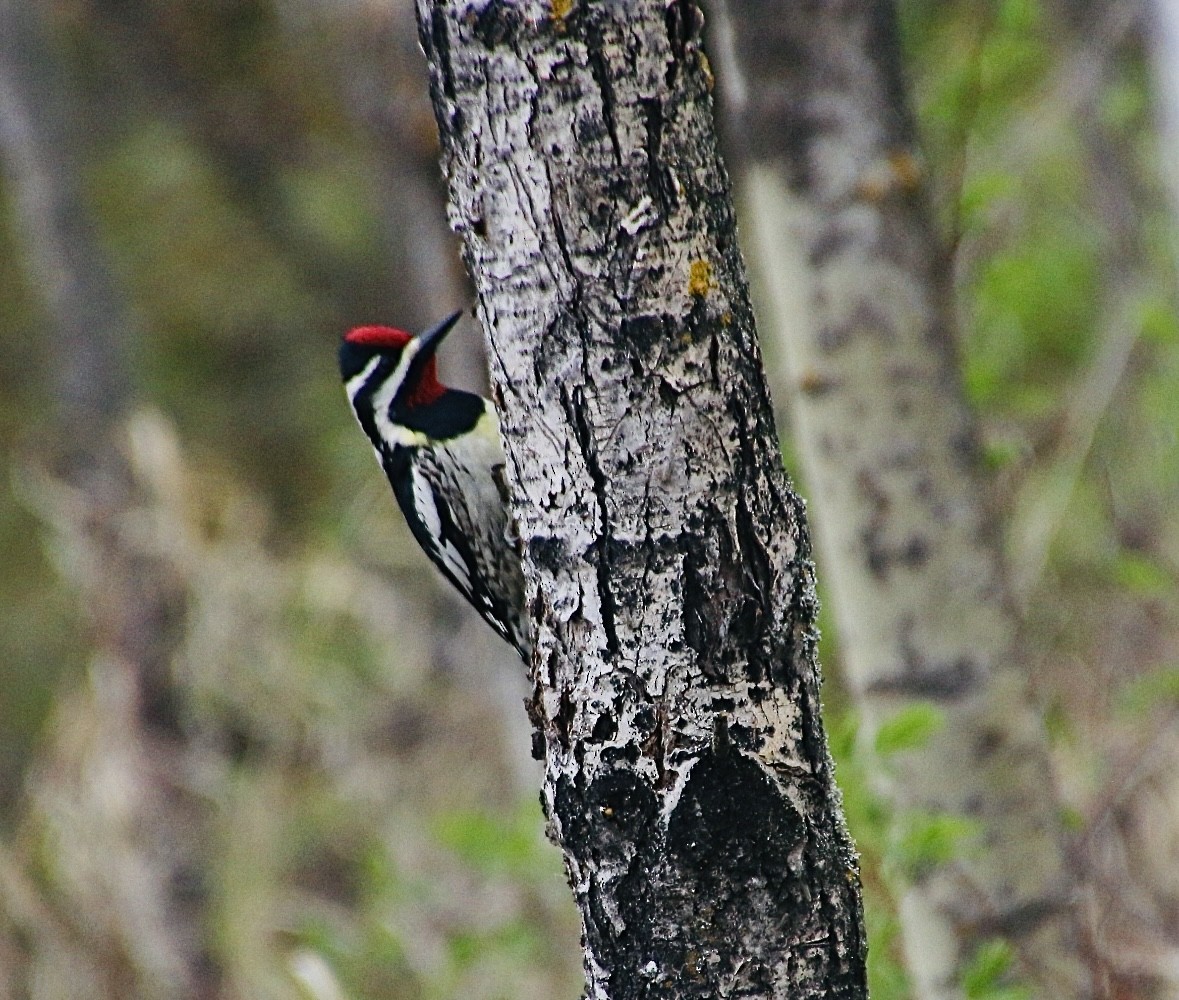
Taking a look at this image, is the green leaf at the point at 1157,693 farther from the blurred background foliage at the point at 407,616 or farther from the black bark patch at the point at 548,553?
the black bark patch at the point at 548,553

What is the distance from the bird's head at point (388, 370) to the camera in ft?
9.92

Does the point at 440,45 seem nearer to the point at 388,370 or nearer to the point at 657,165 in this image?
the point at 657,165

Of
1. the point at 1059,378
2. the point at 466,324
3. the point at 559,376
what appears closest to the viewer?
the point at 559,376

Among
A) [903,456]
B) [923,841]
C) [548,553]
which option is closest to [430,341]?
[903,456]

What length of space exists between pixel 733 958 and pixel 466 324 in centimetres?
281

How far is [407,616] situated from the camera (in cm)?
625

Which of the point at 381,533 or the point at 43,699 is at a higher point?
the point at 43,699

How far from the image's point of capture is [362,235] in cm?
992

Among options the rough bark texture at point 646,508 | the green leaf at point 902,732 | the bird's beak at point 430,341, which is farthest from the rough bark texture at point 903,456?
the rough bark texture at point 646,508

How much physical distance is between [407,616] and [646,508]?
16.3 feet

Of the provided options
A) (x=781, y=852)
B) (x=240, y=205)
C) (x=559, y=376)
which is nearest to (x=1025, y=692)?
(x=781, y=852)

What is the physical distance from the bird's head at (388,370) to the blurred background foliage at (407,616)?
93 centimetres

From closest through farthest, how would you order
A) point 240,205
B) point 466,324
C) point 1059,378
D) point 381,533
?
point 466,324 < point 381,533 < point 1059,378 < point 240,205

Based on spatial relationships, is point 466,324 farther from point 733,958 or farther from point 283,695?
point 733,958
